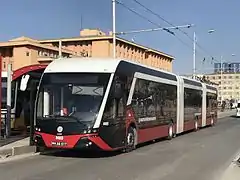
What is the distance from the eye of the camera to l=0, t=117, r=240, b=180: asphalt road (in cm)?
1073

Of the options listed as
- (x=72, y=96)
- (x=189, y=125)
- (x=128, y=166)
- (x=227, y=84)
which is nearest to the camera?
(x=128, y=166)

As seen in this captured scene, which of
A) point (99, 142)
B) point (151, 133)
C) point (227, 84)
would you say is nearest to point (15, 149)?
point (99, 142)

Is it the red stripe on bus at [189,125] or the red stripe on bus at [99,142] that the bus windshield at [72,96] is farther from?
the red stripe on bus at [189,125]

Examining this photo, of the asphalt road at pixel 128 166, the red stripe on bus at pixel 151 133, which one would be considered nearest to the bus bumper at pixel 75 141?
the asphalt road at pixel 128 166

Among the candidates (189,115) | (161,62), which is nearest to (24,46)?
(161,62)

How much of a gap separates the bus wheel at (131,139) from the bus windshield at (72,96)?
2.34 meters

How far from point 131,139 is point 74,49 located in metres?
83.0

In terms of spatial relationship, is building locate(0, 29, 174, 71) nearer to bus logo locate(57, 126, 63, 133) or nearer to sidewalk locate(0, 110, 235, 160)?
sidewalk locate(0, 110, 235, 160)

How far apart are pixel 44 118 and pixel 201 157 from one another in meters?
5.08

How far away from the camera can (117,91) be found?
15016 mm

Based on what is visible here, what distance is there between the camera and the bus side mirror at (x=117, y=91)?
14.8m

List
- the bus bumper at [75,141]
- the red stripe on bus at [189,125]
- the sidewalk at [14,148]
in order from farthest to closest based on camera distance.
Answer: the red stripe on bus at [189,125], the sidewalk at [14,148], the bus bumper at [75,141]

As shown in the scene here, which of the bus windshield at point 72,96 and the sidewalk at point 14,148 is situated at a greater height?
the bus windshield at point 72,96

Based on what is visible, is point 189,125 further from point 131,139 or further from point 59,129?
point 59,129
